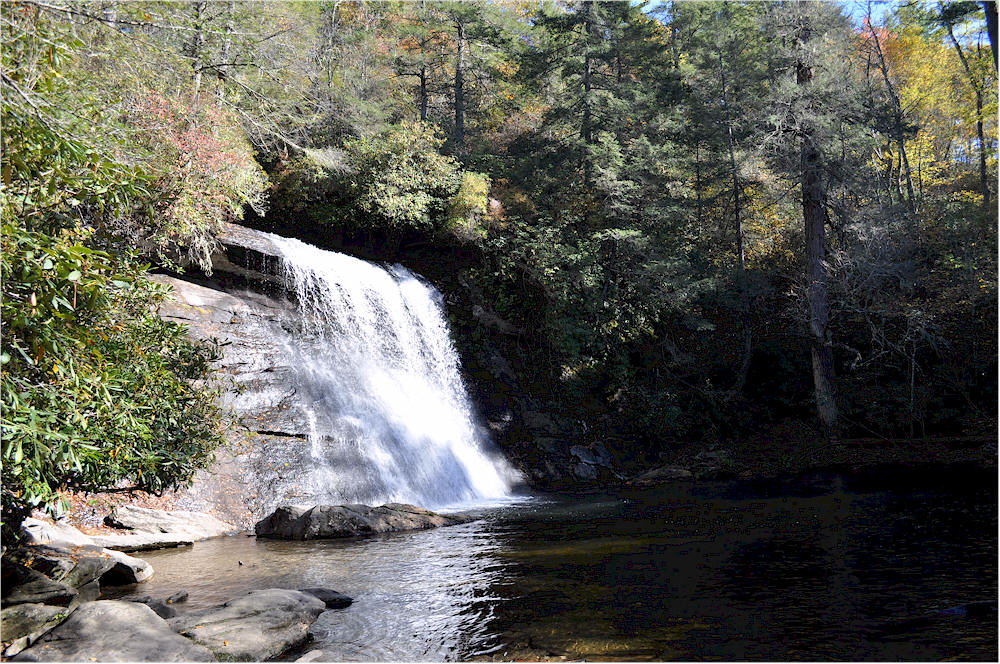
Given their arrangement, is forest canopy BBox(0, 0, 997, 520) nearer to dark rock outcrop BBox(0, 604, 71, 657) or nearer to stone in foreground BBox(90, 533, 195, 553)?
stone in foreground BBox(90, 533, 195, 553)

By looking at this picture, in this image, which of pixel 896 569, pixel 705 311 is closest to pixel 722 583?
pixel 896 569

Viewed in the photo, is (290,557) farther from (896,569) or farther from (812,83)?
(812,83)

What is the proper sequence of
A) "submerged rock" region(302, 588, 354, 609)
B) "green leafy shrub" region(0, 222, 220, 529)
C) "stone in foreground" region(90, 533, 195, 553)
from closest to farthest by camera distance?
"green leafy shrub" region(0, 222, 220, 529)
"submerged rock" region(302, 588, 354, 609)
"stone in foreground" region(90, 533, 195, 553)

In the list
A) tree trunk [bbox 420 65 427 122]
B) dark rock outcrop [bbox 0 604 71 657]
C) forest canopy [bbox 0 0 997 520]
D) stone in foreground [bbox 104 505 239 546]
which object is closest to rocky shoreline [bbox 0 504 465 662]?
dark rock outcrop [bbox 0 604 71 657]

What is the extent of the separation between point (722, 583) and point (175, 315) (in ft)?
35.8

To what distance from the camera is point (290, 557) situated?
8641 millimetres

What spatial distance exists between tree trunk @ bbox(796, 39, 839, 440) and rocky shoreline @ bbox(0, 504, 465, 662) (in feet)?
55.8

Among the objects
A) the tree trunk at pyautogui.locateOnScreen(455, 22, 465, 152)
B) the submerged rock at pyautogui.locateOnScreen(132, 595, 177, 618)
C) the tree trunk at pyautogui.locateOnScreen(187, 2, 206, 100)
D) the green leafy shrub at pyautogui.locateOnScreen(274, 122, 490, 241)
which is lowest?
the submerged rock at pyautogui.locateOnScreen(132, 595, 177, 618)

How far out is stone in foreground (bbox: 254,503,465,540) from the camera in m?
10.3

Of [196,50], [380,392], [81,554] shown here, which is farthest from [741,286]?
[81,554]

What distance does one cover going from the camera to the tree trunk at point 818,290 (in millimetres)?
19344

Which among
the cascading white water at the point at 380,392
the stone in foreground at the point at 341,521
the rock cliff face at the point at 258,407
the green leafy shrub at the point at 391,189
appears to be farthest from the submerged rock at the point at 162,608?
the green leafy shrub at the point at 391,189

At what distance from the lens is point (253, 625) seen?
203 inches

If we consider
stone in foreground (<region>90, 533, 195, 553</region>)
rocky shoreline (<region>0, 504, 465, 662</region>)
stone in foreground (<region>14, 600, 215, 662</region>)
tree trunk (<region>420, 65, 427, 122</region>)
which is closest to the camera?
stone in foreground (<region>14, 600, 215, 662</region>)
